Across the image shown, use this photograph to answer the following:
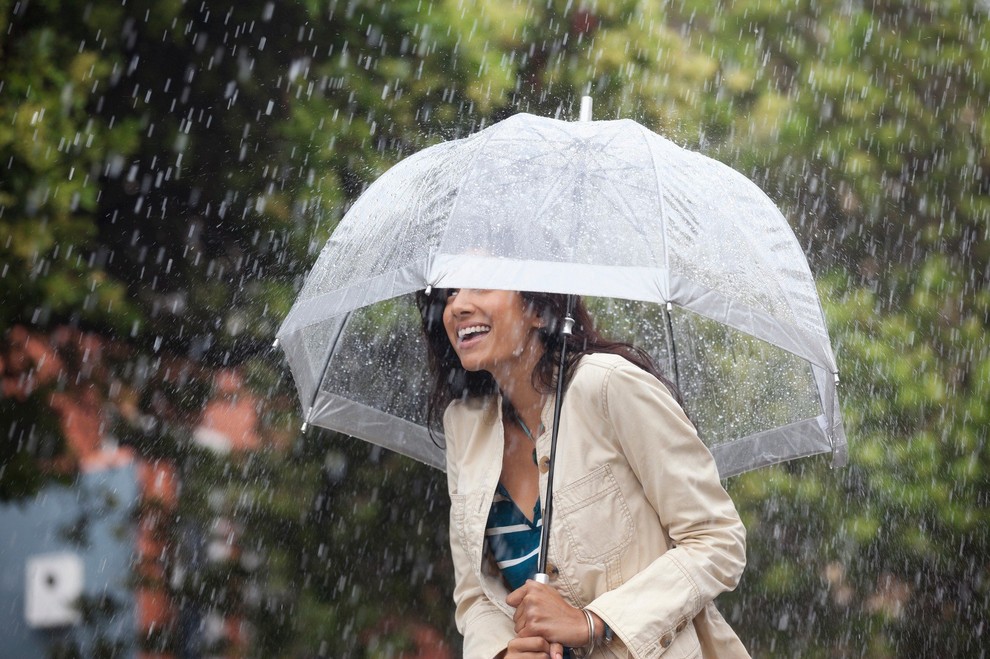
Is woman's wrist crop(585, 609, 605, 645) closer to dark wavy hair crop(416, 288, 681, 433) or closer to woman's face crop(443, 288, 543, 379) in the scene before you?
dark wavy hair crop(416, 288, 681, 433)

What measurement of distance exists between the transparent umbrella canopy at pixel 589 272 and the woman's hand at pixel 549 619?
2.39ft

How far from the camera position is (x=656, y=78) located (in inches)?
205

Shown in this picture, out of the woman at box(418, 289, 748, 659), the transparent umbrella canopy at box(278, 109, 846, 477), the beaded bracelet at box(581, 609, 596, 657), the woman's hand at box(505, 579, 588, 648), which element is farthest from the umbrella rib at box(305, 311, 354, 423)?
the beaded bracelet at box(581, 609, 596, 657)

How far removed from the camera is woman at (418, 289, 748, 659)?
259 cm

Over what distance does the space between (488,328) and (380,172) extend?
1.93 metres

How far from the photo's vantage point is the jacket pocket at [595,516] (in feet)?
8.93

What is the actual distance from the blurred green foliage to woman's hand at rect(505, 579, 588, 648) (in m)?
2.25

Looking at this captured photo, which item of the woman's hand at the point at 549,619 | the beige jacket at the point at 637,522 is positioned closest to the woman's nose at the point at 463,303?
the beige jacket at the point at 637,522

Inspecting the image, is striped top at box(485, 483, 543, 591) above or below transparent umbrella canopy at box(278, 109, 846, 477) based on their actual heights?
below

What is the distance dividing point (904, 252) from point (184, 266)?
352cm

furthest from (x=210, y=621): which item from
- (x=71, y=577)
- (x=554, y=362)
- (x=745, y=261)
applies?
(x=745, y=261)

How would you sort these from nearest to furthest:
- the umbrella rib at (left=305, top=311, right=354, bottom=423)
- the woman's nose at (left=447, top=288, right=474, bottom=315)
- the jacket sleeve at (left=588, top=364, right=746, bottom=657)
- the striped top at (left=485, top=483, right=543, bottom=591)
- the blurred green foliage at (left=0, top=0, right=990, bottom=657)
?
1. the jacket sleeve at (left=588, top=364, right=746, bottom=657)
2. the striped top at (left=485, top=483, right=543, bottom=591)
3. the woman's nose at (left=447, top=288, right=474, bottom=315)
4. the umbrella rib at (left=305, top=311, right=354, bottom=423)
5. the blurred green foliage at (left=0, top=0, right=990, bottom=657)

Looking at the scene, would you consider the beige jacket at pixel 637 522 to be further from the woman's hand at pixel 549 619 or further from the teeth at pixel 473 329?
the teeth at pixel 473 329

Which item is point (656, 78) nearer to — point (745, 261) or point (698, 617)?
point (745, 261)
